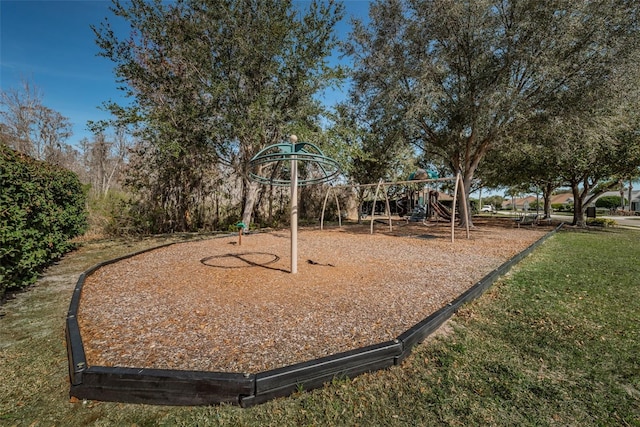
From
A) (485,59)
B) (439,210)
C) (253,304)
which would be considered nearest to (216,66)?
(253,304)

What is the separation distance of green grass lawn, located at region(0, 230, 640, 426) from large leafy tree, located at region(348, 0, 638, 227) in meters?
7.27

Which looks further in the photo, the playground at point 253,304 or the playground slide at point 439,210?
the playground slide at point 439,210

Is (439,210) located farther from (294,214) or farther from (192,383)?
(192,383)

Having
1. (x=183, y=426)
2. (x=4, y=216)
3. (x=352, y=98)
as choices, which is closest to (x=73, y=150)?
(x=352, y=98)

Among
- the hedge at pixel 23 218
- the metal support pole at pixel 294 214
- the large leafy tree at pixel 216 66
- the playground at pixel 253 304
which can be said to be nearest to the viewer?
the playground at pixel 253 304

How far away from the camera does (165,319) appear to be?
2.77m

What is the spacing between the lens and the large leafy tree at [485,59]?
7551 millimetres

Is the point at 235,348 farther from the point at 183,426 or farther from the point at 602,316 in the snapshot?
the point at 602,316

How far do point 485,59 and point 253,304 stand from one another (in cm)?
1007

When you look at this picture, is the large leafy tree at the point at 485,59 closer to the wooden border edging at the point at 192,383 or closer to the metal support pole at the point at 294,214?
the metal support pole at the point at 294,214

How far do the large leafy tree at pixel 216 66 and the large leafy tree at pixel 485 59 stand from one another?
233 cm

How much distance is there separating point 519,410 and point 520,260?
5019 millimetres

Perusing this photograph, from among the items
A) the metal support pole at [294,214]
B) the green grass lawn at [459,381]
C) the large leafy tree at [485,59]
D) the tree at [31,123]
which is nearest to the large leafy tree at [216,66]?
the large leafy tree at [485,59]

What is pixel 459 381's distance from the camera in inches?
73.9
